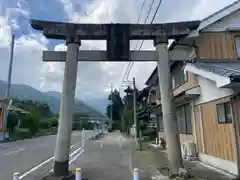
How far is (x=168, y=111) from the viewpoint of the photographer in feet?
27.2

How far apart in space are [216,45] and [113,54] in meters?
5.64

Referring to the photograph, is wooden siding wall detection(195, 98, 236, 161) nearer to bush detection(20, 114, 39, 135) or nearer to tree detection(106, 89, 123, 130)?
bush detection(20, 114, 39, 135)

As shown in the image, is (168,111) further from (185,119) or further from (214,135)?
(185,119)

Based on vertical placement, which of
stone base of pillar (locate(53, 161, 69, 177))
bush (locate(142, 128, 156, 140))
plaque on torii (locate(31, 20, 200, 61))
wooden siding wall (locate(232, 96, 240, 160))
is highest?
plaque on torii (locate(31, 20, 200, 61))

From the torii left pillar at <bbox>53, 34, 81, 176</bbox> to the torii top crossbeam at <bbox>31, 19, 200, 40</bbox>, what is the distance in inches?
13.4

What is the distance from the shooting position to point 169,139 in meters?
8.12

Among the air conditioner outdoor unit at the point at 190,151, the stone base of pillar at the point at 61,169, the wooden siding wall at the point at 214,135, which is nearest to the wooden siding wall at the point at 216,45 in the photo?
the wooden siding wall at the point at 214,135

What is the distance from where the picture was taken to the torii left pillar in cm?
791

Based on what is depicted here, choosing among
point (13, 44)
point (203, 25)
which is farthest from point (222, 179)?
point (13, 44)

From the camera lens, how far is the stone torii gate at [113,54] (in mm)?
8062

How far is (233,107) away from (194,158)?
451cm

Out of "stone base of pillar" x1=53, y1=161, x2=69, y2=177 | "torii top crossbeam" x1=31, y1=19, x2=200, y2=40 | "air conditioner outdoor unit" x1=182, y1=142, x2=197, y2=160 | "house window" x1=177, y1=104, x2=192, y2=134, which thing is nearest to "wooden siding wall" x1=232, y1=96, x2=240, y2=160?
"torii top crossbeam" x1=31, y1=19, x2=200, y2=40

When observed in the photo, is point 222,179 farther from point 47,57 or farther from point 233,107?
point 47,57

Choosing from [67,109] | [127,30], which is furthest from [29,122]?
[127,30]
